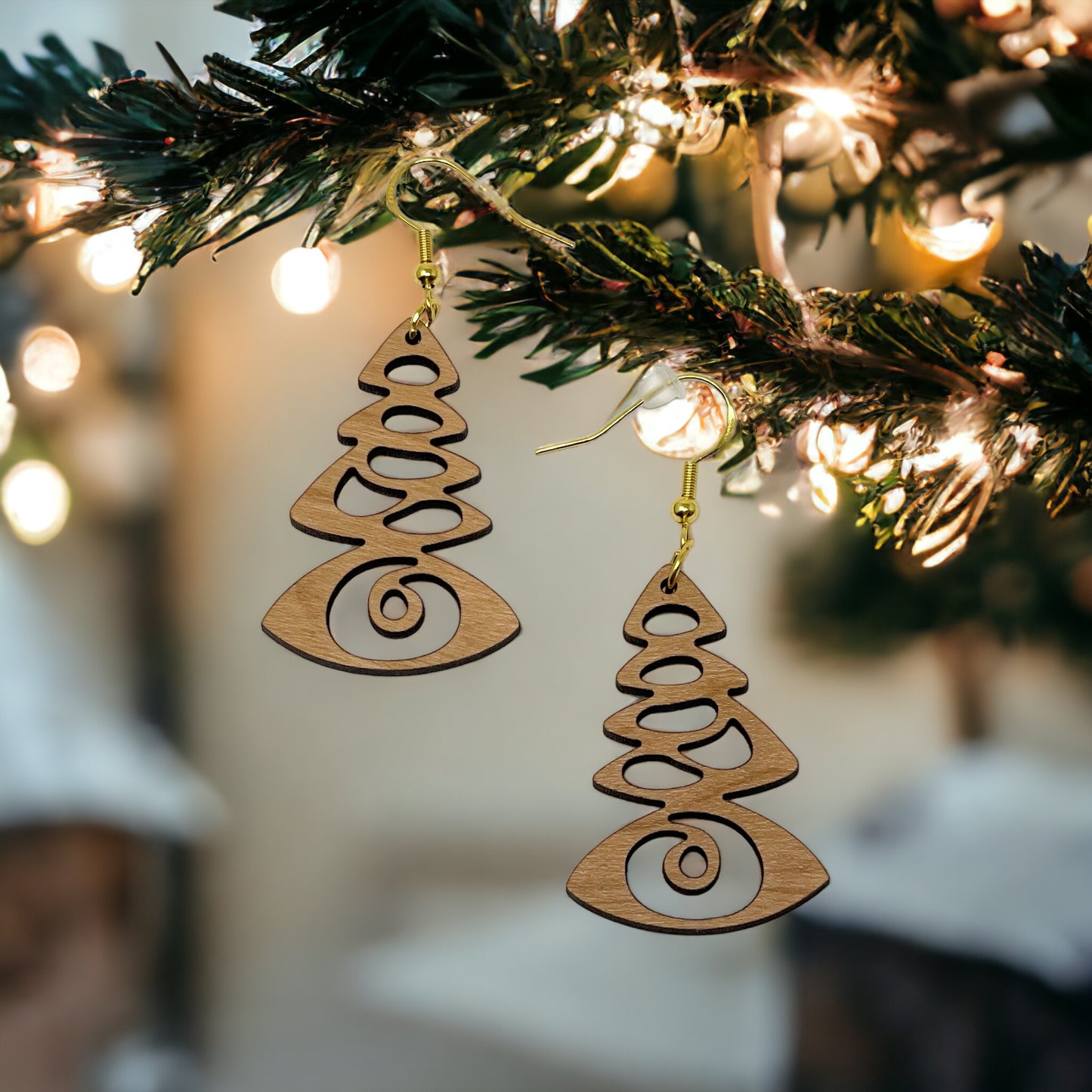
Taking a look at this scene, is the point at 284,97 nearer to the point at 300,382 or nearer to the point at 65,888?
the point at 300,382

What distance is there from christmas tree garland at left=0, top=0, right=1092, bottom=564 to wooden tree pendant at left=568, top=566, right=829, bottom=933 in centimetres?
8

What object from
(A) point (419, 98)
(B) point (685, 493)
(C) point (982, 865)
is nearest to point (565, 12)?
(A) point (419, 98)

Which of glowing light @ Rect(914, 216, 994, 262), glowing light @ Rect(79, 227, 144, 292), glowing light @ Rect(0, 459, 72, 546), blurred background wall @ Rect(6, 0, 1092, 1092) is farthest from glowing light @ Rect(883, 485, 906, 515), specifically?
glowing light @ Rect(0, 459, 72, 546)

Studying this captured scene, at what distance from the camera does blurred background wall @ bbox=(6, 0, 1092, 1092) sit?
25.3 inches

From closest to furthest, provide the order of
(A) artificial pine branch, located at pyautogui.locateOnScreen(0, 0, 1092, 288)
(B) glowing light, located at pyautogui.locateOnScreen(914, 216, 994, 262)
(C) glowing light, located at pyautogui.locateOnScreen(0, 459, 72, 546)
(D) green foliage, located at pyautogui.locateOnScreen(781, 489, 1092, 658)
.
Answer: (A) artificial pine branch, located at pyautogui.locateOnScreen(0, 0, 1092, 288)
(B) glowing light, located at pyautogui.locateOnScreen(914, 216, 994, 262)
(D) green foliage, located at pyautogui.locateOnScreen(781, 489, 1092, 658)
(C) glowing light, located at pyautogui.locateOnScreen(0, 459, 72, 546)

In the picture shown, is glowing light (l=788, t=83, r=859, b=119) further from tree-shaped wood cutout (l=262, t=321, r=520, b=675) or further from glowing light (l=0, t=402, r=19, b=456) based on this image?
glowing light (l=0, t=402, r=19, b=456)

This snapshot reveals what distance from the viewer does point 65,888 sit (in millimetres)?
659

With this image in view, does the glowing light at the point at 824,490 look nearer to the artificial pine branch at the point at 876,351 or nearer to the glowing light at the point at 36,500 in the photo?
the artificial pine branch at the point at 876,351

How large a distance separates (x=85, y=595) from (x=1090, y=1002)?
2.37ft

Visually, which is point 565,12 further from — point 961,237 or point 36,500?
point 36,500

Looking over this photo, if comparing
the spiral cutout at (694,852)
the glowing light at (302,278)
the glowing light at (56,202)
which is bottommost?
the spiral cutout at (694,852)

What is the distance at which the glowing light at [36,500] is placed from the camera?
70 centimetres

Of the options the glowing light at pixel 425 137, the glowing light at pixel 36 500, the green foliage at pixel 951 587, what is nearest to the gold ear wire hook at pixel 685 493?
the glowing light at pixel 425 137

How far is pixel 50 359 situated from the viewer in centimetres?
72
